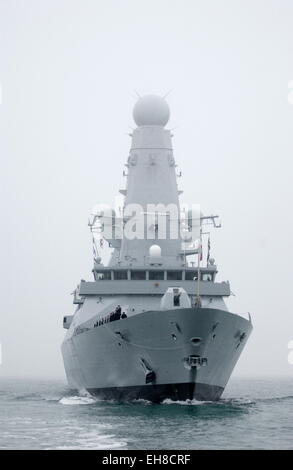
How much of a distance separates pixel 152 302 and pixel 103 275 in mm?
4310

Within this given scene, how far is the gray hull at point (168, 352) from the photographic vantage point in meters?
39.8

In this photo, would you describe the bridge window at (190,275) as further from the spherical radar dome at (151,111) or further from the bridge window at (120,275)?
the spherical radar dome at (151,111)

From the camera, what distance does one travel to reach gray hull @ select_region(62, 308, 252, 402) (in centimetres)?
3975

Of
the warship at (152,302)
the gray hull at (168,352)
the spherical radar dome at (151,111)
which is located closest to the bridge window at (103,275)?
the warship at (152,302)

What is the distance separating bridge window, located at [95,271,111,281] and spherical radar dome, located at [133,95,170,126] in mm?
10729

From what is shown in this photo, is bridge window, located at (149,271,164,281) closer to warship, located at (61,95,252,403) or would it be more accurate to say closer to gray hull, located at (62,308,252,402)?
warship, located at (61,95,252,403)

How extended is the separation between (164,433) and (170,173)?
24.9 meters

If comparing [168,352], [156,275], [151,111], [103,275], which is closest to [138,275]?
[156,275]

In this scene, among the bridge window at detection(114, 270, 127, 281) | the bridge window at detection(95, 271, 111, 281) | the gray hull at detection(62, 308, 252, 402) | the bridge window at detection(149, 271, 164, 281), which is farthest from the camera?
the bridge window at detection(95, 271, 111, 281)

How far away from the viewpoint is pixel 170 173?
5366 cm

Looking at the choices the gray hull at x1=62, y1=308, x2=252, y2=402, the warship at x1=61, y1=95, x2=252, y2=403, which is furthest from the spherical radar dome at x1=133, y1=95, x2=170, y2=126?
the gray hull at x1=62, y1=308, x2=252, y2=402

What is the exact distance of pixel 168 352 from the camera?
40.1 metres

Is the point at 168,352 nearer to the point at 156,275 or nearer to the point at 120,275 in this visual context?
the point at 156,275
